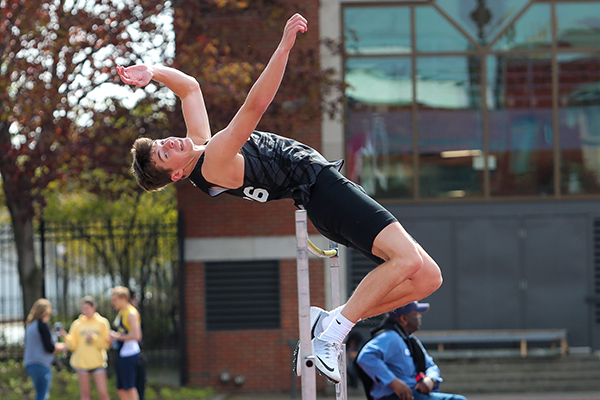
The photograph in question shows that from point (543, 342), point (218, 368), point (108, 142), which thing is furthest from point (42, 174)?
point (543, 342)

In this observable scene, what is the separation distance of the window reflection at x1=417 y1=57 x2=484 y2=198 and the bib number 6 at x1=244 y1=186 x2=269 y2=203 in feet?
31.8

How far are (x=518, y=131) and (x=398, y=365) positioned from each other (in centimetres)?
827

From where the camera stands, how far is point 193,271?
1360 centimetres

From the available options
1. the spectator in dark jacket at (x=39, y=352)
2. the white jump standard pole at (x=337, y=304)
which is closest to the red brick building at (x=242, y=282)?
the spectator in dark jacket at (x=39, y=352)

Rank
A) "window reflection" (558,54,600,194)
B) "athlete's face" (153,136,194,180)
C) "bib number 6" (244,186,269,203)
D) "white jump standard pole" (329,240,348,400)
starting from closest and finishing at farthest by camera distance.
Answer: "athlete's face" (153,136,194,180) → "bib number 6" (244,186,269,203) → "white jump standard pole" (329,240,348,400) → "window reflection" (558,54,600,194)

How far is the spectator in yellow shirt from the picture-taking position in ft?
34.2

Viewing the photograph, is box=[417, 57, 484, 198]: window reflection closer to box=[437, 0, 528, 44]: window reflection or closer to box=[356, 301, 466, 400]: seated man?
box=[437, 0, 528, 44]: window reflection

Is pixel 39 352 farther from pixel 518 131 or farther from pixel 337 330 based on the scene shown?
pixel 518 131

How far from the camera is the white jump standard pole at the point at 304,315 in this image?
3.65 metres

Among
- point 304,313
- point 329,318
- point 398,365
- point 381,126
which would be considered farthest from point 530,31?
point 304,313

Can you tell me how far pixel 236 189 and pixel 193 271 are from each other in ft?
31.4

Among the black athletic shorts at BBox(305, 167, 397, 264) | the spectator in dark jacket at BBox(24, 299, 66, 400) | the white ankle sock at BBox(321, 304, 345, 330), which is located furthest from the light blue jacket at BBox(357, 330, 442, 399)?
the spectator in dark jacket at BBox(24, 299, 66, 400)

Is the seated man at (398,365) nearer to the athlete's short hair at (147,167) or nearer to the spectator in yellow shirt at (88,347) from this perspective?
the athlete's short hair at (147,167)

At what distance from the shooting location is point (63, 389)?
1264 cm
